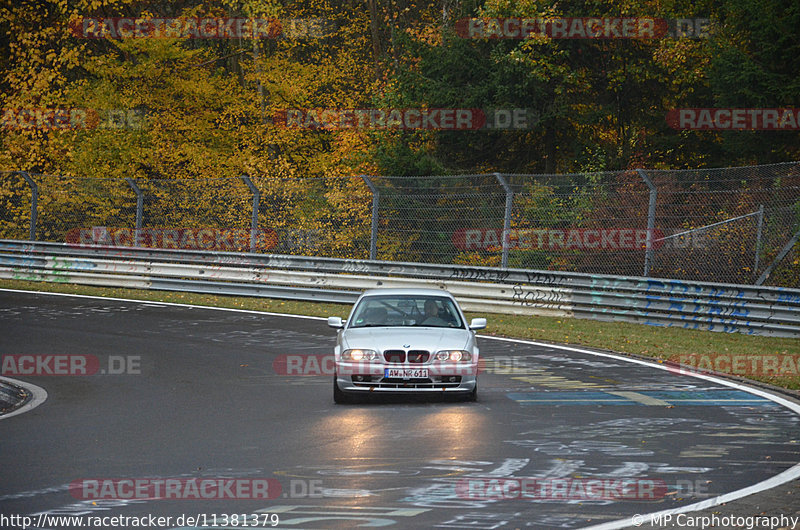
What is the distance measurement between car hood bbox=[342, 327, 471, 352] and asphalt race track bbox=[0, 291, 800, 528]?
0.66m

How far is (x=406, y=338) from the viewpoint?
39.7 feet

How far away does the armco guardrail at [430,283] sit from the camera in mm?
18875

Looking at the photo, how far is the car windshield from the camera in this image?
12938mm

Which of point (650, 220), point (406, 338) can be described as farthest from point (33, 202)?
point (406, 338)

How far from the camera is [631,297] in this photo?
20.3 m

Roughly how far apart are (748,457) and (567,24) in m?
24.8

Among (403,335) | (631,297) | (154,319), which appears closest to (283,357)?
(403,335)

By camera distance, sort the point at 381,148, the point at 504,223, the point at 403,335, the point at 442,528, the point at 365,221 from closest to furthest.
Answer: the point at 442,528, the point at 403,335, the point at 504,223, the point at 365,221, the point at 381,148

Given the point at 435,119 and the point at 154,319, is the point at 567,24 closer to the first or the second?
the point at 435,119

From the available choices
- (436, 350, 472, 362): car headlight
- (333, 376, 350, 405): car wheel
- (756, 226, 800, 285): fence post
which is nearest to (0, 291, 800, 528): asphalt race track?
(333, 376, 350, 405): car wheel
